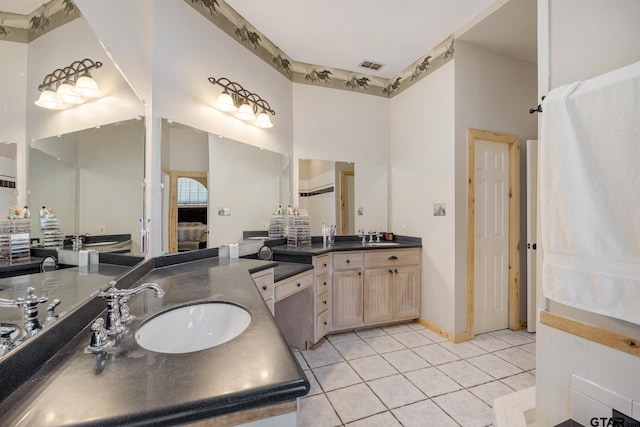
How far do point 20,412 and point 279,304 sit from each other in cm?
216

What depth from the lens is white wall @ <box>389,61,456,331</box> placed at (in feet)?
8.83

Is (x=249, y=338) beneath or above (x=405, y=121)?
beneath

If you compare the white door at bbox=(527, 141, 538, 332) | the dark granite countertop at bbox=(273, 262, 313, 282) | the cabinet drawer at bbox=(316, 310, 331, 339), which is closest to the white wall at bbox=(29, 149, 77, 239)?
the dark granite countertop at bbox=(273, 262, 313, 282)

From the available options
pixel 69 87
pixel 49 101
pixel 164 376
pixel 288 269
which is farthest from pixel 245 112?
pixel 164 376

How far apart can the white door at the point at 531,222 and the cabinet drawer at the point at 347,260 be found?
1734 mm

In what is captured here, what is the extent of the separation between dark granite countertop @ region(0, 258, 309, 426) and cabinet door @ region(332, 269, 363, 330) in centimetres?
197

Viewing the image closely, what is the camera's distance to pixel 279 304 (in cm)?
260

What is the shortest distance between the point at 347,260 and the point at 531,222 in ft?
6.39

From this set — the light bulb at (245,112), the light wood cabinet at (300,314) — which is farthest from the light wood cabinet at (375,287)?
the light bulb at (245,112)

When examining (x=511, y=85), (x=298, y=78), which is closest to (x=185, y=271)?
(x=298, y=78)

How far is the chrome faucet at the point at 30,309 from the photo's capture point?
0.63 meters

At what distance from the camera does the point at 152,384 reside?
59cm

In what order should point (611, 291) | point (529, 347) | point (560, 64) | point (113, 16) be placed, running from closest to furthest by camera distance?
point (611, 291)
point (560, 64)
point (113, 16)
point (529, 347)

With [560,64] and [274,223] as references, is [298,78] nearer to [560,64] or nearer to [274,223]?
[274,223]
